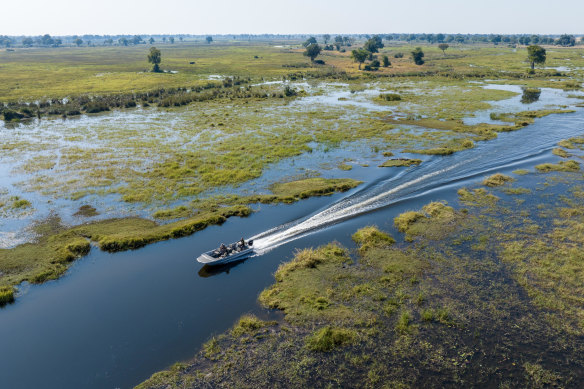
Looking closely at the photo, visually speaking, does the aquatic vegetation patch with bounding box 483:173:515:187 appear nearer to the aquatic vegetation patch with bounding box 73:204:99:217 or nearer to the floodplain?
the floodplain

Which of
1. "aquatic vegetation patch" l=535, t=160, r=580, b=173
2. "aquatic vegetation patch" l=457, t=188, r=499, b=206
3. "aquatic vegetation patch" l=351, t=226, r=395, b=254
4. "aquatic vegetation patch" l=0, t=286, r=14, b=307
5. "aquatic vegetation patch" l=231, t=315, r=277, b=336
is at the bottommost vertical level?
"aquatic vegetation patch" l=231, t=315, r=277, b=336

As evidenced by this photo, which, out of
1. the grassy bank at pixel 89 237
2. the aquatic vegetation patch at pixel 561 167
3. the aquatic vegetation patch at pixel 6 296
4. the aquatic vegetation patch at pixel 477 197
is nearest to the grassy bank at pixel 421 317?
the aquatic vegetation patch at pixel 477 197

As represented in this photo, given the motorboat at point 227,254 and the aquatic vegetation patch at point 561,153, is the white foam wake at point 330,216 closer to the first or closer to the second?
the motorboat at point 227,254

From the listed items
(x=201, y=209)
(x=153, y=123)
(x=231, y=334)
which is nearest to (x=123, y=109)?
(x=153, y=123)

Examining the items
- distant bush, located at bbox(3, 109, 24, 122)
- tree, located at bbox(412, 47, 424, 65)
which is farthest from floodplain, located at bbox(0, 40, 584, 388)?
tree, located at bbox(412, 47, 424, 65)

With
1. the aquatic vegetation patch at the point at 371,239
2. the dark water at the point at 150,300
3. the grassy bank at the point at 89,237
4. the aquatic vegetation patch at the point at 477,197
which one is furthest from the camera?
the aquatic vegetation patch at the point at 477,197

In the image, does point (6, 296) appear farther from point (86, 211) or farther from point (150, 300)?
point (86, 211)
